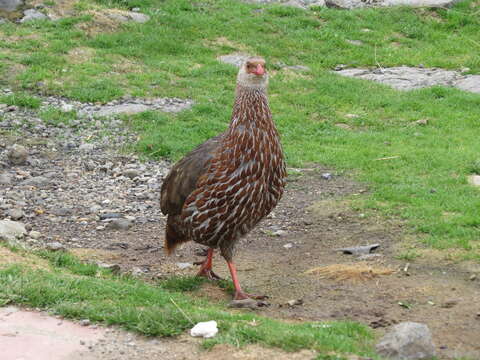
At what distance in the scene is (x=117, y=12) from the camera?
16.5 metres

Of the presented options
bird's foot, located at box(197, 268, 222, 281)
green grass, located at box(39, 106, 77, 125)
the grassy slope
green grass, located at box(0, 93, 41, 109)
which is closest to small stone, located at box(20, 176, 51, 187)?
the grassy slope

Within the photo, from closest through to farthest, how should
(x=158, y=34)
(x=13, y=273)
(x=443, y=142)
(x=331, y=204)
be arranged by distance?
(x=13, y=273)
(x=331, y=204)
(x=443, y=142)
(x=158, y=34)

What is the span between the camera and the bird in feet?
22.7

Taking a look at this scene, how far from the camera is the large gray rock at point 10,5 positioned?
53.1ft

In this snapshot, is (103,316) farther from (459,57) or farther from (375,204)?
(459,57)

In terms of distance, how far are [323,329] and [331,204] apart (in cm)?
397

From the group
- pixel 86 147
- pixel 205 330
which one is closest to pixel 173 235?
pixel 205 330

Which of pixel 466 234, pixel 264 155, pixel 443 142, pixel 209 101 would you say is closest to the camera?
pixel 264 155

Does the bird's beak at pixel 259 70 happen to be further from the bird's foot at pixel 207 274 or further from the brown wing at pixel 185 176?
the bird's foot at pixel 207 274

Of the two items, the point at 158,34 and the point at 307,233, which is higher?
the point at 158,34

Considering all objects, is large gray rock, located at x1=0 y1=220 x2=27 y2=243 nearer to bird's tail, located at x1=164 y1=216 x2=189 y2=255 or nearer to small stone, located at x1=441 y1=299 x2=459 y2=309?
bird's tail, located at x1=164 y1=216 x2=189 y2=255

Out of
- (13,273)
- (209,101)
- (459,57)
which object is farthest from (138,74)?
(13,273)

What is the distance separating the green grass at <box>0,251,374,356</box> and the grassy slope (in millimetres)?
2816

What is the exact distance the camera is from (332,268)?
25.3 feet
